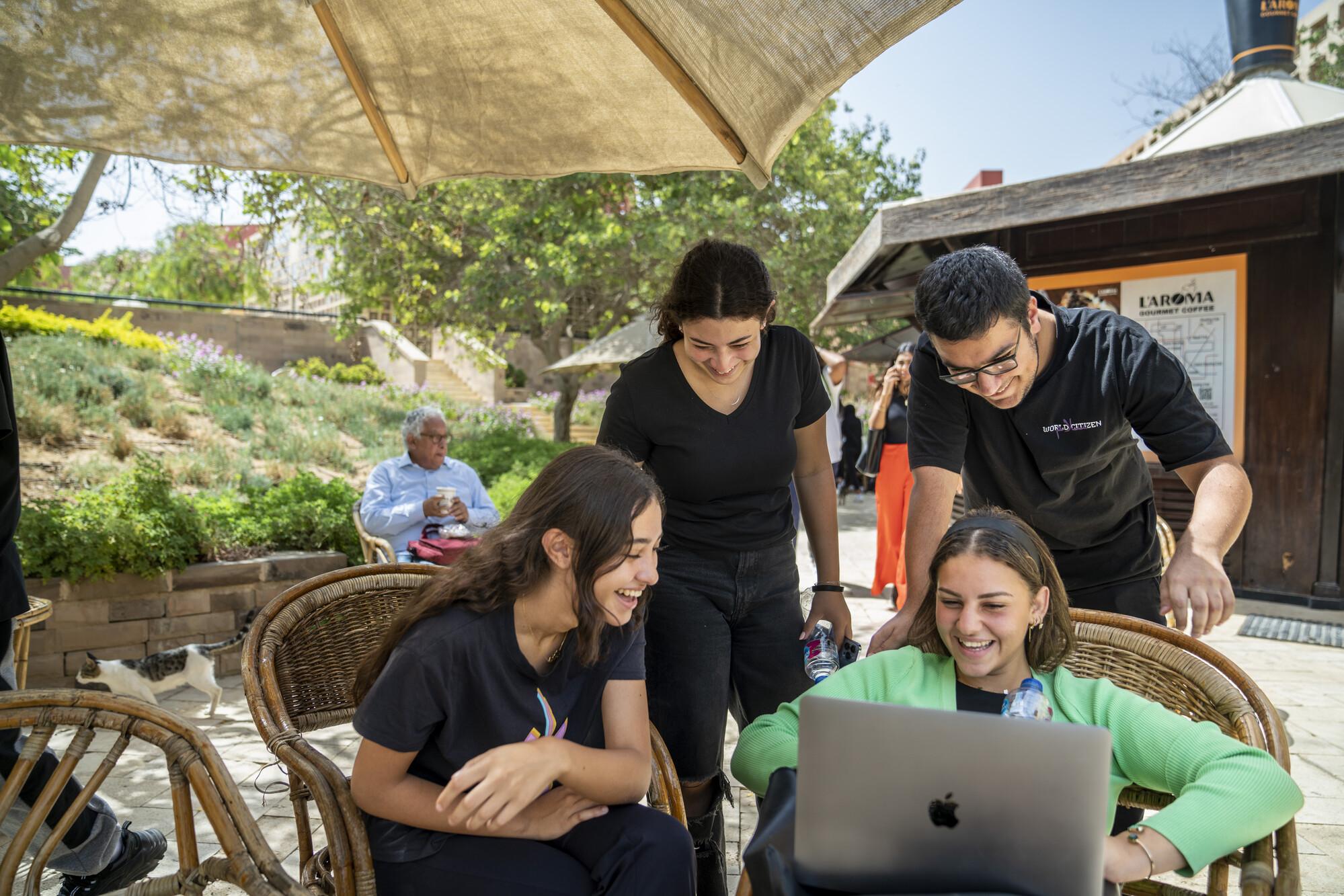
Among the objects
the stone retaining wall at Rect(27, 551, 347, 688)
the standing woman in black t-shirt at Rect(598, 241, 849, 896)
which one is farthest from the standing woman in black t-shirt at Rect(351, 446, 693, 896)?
the stone retaining wall at Rect(27, 551, 347, 688)

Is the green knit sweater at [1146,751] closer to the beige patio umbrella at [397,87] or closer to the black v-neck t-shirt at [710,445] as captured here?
the black v-neck t-shirt at [710,445]

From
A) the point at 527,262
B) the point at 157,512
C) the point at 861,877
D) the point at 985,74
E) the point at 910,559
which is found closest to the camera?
the point at 861,877

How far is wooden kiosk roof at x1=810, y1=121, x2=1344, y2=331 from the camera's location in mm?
→ 5555

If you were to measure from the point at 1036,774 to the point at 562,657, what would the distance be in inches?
37.8

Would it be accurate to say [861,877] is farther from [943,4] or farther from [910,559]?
[943,4]

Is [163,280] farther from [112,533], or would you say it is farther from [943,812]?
[943,812]

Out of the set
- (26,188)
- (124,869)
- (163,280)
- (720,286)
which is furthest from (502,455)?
(163,280)

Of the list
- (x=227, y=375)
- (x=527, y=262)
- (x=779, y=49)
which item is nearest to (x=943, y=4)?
(x=779, y=49)

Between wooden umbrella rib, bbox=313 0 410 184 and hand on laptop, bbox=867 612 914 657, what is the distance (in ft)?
6.52

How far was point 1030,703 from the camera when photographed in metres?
1.65

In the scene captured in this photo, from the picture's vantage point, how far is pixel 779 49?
6.13 feet

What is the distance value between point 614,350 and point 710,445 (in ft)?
29.4

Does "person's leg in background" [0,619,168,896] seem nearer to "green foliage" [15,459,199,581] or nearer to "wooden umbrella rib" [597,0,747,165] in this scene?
"wooden umbrella rib" [597,0,747,165]

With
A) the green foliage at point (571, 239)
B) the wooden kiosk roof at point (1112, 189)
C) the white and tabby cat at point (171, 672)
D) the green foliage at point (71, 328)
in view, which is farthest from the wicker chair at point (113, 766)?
the green foliage at point (71, 328)
